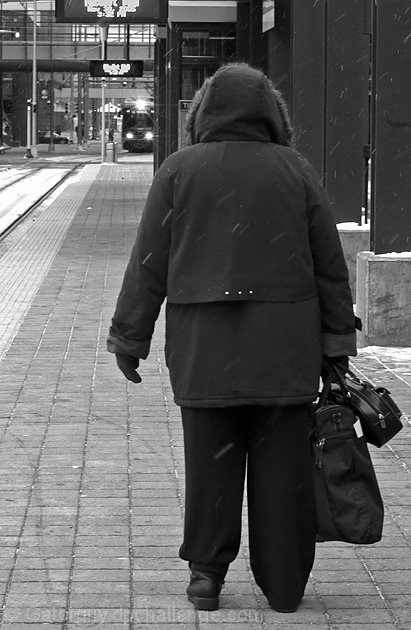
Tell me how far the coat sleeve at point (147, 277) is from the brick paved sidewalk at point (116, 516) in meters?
0.85

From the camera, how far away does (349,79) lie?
43.6ft

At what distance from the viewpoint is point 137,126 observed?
246ft

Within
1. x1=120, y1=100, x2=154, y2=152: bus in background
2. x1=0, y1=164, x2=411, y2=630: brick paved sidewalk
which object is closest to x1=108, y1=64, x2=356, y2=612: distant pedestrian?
x1=0, y1=164, x2=411, y2=630: brick paved sidewalk

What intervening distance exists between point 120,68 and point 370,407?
28267 mm

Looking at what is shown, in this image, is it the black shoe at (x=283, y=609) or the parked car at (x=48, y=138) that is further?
the parked car at (x=48, y=138)

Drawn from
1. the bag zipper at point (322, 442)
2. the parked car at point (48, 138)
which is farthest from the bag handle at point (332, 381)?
the parked car at point (48, 138)

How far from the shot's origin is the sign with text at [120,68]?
104 feet

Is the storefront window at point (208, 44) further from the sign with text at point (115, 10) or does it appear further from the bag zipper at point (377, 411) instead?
the bag zipper at point (377, 411)

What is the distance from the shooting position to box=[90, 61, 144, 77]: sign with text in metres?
31.6

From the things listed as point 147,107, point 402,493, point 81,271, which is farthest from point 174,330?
point 147,107

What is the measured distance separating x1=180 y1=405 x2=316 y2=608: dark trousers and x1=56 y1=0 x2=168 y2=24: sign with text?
598 inches

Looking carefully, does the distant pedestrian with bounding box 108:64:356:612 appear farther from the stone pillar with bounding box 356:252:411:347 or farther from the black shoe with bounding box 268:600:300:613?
the stone pillar with bounding box 356:252:411:347

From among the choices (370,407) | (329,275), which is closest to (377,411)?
(370,407)

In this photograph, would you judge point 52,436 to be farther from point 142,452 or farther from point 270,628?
point 270,628
